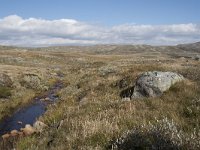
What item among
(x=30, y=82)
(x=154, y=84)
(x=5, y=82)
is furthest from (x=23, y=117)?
(x=30, y=82)

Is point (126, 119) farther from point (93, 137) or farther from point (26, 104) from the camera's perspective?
point (26, 104)

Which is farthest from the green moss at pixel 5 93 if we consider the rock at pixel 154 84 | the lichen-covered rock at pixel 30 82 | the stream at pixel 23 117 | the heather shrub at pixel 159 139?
the heather shrub at pixel 159 139

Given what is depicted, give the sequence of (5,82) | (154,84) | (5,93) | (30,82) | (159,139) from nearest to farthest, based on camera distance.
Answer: (159,139), (154,84), (5,93), (5,82), (30,82)

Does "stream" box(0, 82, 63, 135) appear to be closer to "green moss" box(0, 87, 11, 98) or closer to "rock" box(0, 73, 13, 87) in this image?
"green moss" box(0, 87, 11, 98)

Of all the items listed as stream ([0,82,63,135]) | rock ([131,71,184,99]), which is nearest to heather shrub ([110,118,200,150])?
rock ([131,71,184,99])

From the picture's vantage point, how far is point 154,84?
578 inches

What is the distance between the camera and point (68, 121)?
33.8 ft

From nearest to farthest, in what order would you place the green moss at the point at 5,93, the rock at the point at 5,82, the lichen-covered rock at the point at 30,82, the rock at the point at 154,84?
the rock at the point at 154,84 → the green moss at the point at 5,93 → the rock at the point at 5,82 → the lichen-covered rock at the point at 30,82

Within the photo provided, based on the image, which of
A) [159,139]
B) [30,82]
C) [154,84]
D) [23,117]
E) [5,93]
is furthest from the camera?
[30,82]

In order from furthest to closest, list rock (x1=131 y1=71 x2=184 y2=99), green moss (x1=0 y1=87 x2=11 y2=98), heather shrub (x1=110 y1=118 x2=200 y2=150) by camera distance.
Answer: green moss (x1=0 y1=87 x2=11 y2=98) < rock (x1=131 y1=71 x2=184 y2=99) < heather shrub (x1=110 y1=118 x2=200 y2=150)

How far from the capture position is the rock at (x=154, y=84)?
14.5 metres

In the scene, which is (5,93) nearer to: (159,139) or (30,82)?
(30,82)

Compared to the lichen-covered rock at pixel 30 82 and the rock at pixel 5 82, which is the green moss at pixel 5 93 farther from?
the lichen-covered rock at pixel 30 82

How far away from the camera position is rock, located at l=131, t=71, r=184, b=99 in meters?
14.5
